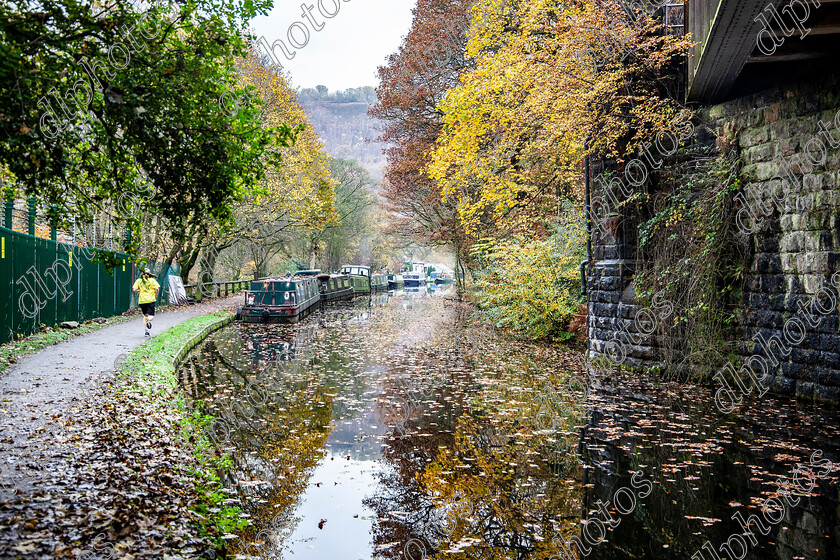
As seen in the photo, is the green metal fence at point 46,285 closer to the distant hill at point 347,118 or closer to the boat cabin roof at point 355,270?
the boat cabin roof at point 355,270

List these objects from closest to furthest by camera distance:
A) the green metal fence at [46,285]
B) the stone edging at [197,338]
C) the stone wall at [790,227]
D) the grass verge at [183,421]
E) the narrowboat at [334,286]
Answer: the grass verge at [183,421] → the stone wall at [790,227] → the green metal fence at [46,285] → the stone edging at [197,338] → the narrowboat at [334,286]

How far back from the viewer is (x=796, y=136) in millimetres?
8469

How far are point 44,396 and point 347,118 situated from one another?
446 ft

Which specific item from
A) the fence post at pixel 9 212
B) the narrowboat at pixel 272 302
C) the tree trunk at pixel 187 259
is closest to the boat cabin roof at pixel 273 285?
the narrowboat at pixel 272 302

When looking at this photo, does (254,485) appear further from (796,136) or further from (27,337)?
(27,337)

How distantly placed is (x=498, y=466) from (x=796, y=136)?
22.0ft

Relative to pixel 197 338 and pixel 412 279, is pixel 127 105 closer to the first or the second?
pixel 197 338

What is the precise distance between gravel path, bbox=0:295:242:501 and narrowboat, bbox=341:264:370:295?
28.7 meters

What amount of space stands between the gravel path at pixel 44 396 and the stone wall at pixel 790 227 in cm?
938

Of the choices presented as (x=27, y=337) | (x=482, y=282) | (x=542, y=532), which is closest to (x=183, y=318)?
(x=27, y=337)

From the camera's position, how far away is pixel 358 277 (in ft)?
145

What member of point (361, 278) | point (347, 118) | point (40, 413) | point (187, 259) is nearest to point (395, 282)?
point (361, 278)

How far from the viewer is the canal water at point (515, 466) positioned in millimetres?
4441

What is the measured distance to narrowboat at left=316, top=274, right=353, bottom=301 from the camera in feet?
113
